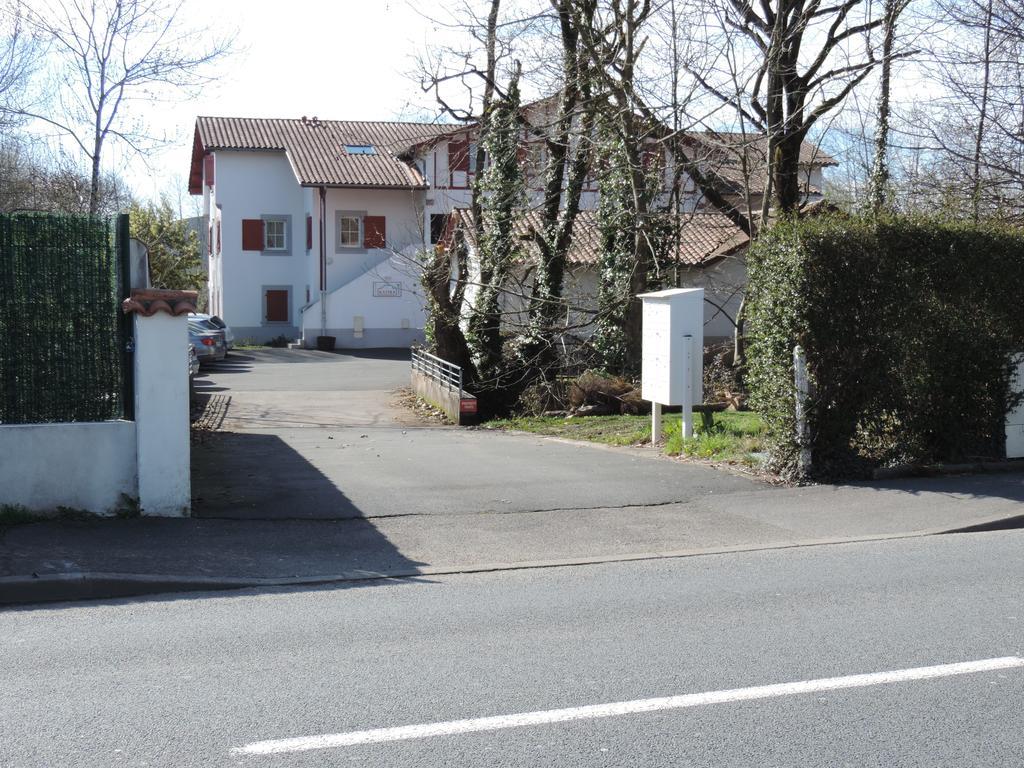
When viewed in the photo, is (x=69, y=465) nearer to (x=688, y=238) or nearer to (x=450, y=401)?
(x=450, y=401)

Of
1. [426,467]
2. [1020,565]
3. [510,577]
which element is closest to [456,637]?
[510,577]

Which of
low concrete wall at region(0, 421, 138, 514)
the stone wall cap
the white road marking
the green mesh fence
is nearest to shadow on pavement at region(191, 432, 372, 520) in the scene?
low concrete wall at region(0, 421, 138, 514)

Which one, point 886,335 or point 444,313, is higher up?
point 444,313

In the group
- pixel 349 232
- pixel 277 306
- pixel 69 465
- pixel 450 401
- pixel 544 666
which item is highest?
pixel 349 232

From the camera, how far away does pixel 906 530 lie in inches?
368

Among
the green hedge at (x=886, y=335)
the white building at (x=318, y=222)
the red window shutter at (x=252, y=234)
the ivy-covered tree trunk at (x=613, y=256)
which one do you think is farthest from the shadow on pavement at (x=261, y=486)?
the red window shutter at (x=252, y=234)

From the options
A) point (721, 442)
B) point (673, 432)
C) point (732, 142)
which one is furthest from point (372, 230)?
point (721, 442)

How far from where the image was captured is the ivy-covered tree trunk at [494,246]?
23891mm

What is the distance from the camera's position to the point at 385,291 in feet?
153

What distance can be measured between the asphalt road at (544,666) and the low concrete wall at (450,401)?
1279 centimetres

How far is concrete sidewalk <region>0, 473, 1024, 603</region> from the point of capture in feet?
24.8

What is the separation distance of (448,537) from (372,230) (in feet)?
129

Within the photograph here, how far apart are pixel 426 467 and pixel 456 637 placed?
6426mm

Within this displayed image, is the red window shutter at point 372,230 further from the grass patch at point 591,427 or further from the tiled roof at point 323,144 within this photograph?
the grass patch at point 591,427
